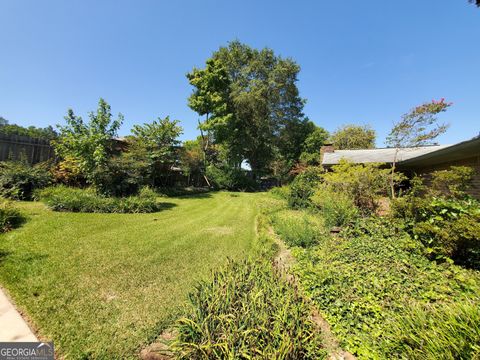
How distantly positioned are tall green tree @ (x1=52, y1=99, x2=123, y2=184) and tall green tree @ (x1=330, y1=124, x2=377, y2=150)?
2799 centimetres

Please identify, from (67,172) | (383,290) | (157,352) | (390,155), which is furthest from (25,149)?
(390,155)

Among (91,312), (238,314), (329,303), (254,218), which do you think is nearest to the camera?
(238,314)

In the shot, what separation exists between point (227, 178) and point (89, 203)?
1380cm

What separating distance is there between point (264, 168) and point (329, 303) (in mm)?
24622

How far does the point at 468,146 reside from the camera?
4977 millimetres

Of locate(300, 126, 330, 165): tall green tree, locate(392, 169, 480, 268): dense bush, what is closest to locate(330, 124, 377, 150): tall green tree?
Answer: locate(300, 126, 330, 165): tall green tree

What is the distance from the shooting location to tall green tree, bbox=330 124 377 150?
27.7m

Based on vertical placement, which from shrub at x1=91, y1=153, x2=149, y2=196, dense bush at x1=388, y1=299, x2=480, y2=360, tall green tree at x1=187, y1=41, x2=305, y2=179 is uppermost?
tall green tree at x1=187, y1=41, x2=305, y2=179

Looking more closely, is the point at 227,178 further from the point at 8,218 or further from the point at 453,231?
the point at 453,231

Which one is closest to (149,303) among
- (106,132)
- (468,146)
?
(468,146)

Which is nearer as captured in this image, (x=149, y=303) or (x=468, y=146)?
(x=149, y=303)

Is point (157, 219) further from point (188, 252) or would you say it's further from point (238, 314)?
point (238, 314)

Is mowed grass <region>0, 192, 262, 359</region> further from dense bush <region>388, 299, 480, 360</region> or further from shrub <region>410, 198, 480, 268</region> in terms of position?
shrub <region>410, 198, 480, 268</region>

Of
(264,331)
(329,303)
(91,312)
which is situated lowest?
(329,303)
